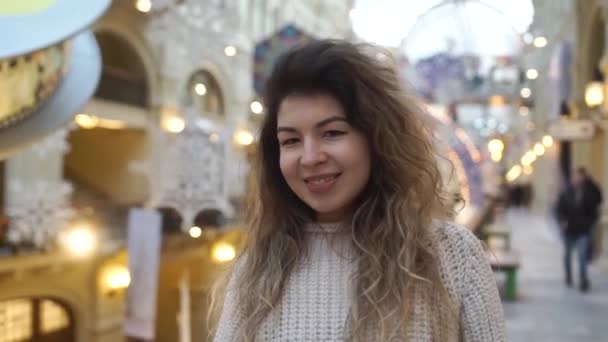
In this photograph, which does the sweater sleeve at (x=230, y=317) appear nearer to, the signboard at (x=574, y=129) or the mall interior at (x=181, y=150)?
the mall interior at (x=181, y=150)

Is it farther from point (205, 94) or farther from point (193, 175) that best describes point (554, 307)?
point (205, 94)

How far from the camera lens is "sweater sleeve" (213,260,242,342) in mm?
1476

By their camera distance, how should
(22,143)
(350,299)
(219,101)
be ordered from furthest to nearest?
(219,101)
(22,143)
(350,299)

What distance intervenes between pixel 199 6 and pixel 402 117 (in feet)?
38.2

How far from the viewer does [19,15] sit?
424 cm

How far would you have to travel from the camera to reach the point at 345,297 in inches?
53.7

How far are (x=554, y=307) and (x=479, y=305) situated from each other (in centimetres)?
675

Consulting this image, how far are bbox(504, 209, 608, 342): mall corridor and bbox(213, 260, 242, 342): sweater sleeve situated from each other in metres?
5.07

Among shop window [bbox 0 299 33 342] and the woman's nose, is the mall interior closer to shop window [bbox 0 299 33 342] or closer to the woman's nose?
shop window [bbox 0 299 33 342]

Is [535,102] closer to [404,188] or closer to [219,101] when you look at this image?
[219,101]

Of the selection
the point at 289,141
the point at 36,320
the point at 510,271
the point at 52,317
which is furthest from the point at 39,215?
the point at 289,141

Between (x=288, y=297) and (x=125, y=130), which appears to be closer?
(x=288, y=297)

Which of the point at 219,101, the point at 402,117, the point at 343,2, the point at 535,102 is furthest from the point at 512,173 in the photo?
the point at 402,117

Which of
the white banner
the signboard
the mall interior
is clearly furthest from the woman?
the signboard
